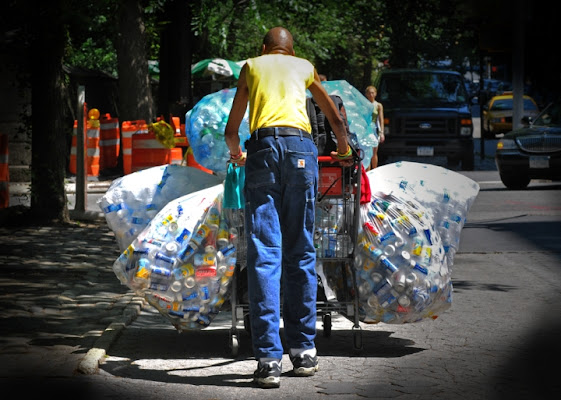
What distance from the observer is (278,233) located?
5719 mm

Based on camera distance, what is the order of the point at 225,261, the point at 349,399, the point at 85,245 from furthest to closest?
the point at 85,245, the point at 225,261, the point at 349,399

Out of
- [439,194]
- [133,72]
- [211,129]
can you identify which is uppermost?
[133,72]

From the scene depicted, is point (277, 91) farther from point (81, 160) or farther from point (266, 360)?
point (81, 160)

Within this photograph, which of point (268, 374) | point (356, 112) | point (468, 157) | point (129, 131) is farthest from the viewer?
point (468, 157)

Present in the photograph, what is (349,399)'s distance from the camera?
5.16 meters

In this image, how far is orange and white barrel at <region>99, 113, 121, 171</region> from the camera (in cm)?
2616

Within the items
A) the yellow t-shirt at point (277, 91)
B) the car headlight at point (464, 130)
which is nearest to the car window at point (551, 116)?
the car headlight at point (464, 130)

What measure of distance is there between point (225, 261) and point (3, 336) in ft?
5.17

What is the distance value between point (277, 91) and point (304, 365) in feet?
4.57

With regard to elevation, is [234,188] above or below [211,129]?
below

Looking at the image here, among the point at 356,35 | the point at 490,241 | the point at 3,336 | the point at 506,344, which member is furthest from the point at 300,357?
the point at 356,35

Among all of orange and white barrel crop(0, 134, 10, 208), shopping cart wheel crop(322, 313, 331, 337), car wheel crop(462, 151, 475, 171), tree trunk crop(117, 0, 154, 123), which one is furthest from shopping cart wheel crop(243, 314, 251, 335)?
car wheel crop(462, 151, 475, 171)

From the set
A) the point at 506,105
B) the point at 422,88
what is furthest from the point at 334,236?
the point at 506,105

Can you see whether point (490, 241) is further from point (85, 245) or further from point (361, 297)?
point (361, 297)
